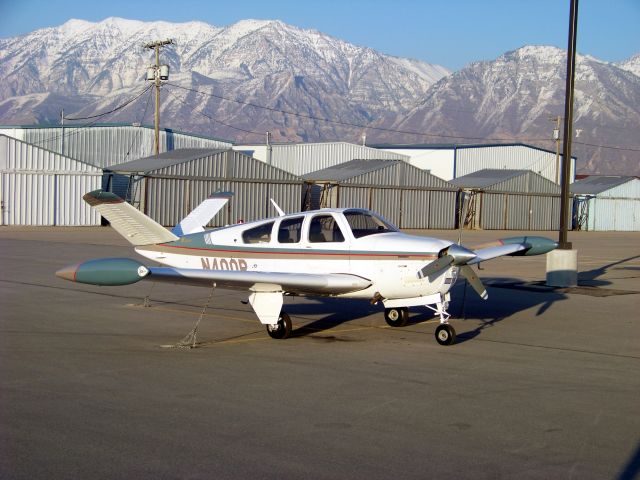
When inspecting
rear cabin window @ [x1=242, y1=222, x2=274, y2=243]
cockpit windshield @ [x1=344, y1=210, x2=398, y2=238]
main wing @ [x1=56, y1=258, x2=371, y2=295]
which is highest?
cockpit windshield @ [x1=344, y1=210, x2=398, y2=238]

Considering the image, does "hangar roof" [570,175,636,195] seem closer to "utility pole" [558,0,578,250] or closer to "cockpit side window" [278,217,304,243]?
"utility pole" [558,0,578,250]

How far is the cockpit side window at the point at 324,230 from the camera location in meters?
13.5

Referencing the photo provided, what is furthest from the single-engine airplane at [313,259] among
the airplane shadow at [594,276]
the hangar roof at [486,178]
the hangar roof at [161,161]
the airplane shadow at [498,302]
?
Result: the hangar roof at [486,178]

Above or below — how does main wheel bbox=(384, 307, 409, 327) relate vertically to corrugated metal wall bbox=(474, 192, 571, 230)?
below

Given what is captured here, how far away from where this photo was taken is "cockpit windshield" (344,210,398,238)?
13.5 meters

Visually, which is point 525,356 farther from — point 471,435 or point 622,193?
point 622,193

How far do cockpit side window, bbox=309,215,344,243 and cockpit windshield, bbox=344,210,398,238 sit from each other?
237 millimetres

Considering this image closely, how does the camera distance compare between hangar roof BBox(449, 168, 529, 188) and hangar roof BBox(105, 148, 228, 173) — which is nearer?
hangar roof BBox(105, 148, 228, 173)

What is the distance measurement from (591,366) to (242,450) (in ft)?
19.8

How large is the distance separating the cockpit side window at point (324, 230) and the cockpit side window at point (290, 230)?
24 cm

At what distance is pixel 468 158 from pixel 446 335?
7939 cm

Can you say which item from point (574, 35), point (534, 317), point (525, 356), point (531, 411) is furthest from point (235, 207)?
point (531, 411)

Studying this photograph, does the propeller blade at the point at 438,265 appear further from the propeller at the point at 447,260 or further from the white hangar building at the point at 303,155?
the white hangar building at the point at 303,155

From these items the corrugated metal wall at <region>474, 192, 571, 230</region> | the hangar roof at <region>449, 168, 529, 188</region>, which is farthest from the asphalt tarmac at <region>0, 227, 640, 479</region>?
the hangar roof at <region>449, 168, 529, 188</region>
